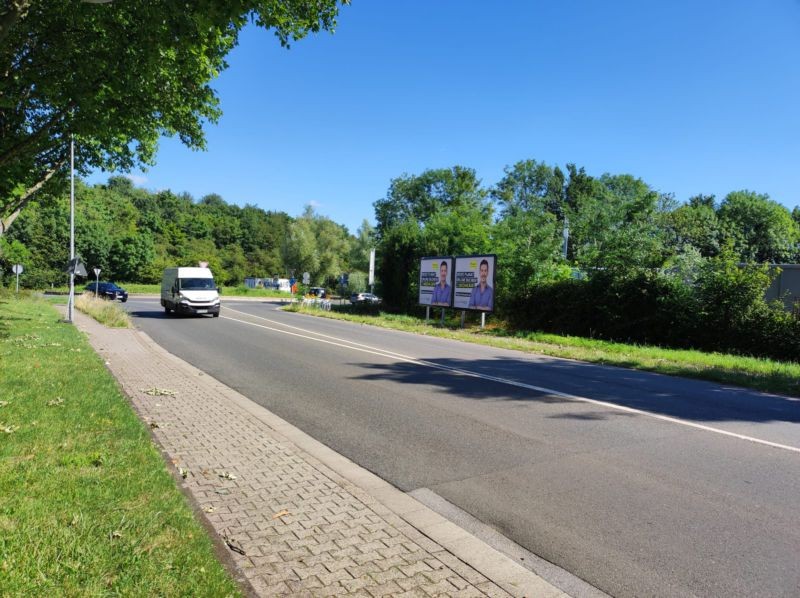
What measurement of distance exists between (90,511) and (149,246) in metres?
83.0

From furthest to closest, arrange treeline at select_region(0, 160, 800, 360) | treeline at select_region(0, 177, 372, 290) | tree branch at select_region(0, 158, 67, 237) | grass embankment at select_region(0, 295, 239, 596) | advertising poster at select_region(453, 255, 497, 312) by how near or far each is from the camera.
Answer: treeline at select_region(0, 177, 372, 290) → advertising poster at select_region(453, 255, 497, 312) → tree branch at select_region(0, 158, 67, 237) → treeline at select_region(0, 160, 800, 360) → grass embankment at select_region(0, 295, 239, 596)

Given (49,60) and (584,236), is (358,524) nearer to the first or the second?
(49,60)

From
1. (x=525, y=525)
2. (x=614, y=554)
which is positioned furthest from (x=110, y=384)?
(x=614, y=554)

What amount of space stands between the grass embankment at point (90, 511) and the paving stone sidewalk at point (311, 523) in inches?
10.0

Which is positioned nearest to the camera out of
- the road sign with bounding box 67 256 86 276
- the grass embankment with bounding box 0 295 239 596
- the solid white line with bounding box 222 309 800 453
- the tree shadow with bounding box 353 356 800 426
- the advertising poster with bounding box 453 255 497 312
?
the grass embankment with bounding box 0 295 239 596

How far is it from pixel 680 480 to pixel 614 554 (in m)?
1.78

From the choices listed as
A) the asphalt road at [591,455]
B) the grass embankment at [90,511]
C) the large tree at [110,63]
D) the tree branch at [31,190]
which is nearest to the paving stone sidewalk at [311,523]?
the grass embankment at [90,511]

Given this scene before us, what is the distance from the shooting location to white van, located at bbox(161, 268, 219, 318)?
2608 centimetres

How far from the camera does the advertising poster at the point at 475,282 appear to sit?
77.6 feet

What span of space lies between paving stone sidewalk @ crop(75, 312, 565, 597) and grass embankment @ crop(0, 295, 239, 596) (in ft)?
0.83

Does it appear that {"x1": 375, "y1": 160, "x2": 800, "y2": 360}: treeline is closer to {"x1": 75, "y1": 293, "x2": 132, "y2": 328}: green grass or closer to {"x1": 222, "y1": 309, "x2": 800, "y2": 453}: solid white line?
{"x1": 222, "y1": 309, "x2": 800, "y2": 453}: solid white line

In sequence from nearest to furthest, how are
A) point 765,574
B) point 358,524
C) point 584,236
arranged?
1. point 765,574
2. point 358,524
3. point 584,236

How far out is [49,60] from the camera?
12.3 metres

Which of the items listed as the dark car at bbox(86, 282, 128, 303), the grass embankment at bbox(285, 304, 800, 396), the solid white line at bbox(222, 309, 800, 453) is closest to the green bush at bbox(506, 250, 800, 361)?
the grass embankment at bbox(285, 304, 800, 396)
